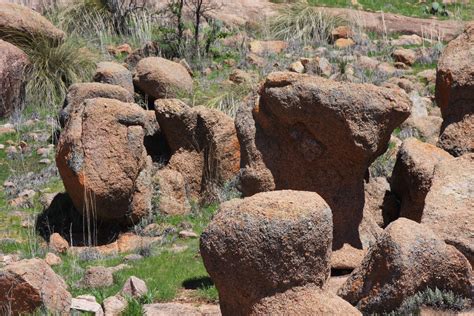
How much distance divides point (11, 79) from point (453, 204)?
902 cm

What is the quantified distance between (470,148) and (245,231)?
346 centimetres

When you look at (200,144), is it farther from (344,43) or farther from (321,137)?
(344,43)

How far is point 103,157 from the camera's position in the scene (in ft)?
33.4

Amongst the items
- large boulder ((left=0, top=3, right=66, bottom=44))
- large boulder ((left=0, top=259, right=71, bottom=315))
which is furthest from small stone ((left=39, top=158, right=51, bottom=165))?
large boulder ((left=0, top=259, right=71, bottom=315))

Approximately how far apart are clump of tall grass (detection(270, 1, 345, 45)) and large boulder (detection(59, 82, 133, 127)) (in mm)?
5742

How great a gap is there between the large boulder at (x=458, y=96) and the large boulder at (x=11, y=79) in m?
7.68

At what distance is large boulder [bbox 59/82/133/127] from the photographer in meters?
12.6

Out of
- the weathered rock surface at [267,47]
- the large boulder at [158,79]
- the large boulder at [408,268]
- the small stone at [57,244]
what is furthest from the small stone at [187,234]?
the weathered rock surface at [267,47]

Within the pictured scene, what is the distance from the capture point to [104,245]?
33.9 ft

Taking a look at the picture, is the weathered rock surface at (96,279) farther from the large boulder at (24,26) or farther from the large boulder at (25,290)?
the large boulder at (24,26)

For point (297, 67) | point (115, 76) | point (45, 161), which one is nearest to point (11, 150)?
point (45, 161)

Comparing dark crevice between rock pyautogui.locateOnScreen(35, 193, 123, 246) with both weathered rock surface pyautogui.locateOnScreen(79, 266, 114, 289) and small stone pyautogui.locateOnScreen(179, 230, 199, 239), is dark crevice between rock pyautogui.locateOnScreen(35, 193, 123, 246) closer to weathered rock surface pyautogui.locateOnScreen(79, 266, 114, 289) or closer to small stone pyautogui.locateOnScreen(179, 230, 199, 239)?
small stone pyautogui.locateOnScreen(179, 230, 199, 239)

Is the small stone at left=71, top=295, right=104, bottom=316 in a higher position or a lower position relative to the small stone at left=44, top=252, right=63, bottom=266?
higher

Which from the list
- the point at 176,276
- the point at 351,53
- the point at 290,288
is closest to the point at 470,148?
the point at 176,276
